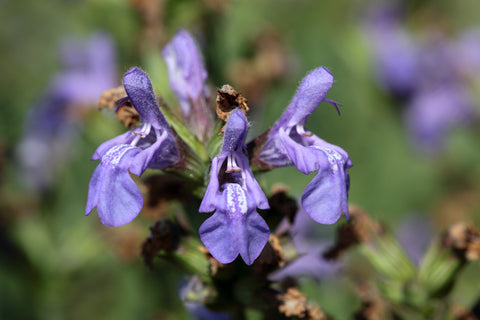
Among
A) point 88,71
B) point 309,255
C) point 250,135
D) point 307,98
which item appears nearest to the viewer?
point 307,98

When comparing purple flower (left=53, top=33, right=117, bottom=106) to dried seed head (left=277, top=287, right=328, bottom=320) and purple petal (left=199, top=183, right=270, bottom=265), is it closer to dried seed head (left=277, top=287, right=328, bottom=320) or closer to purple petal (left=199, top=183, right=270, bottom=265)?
dried seed head (left=277, top=287, right=328, bottom=320)

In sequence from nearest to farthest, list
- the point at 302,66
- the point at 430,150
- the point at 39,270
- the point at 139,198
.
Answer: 1. the point at 139,198
2. the point at 39,270
3. the point at 302,66
4. the point at 430,150

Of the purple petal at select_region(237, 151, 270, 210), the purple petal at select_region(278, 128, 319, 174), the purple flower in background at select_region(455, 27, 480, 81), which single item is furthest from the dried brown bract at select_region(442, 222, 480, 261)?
the purple flower in background at select_region(455, 27, 480, 81)

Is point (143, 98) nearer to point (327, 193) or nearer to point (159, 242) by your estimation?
point (159, 242)

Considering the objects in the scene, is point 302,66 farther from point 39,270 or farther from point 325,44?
point 39,270

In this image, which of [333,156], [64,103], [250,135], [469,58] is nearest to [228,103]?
[333,156]

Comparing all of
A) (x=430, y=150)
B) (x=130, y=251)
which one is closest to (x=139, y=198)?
(x=130, y=251)

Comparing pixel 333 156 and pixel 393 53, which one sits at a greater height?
pixel 333 156

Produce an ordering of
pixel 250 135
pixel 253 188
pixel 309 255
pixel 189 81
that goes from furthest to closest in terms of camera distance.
→ pixel 309 255 < pixel 250 135 < pixel 189 81 < pixel 253 188
